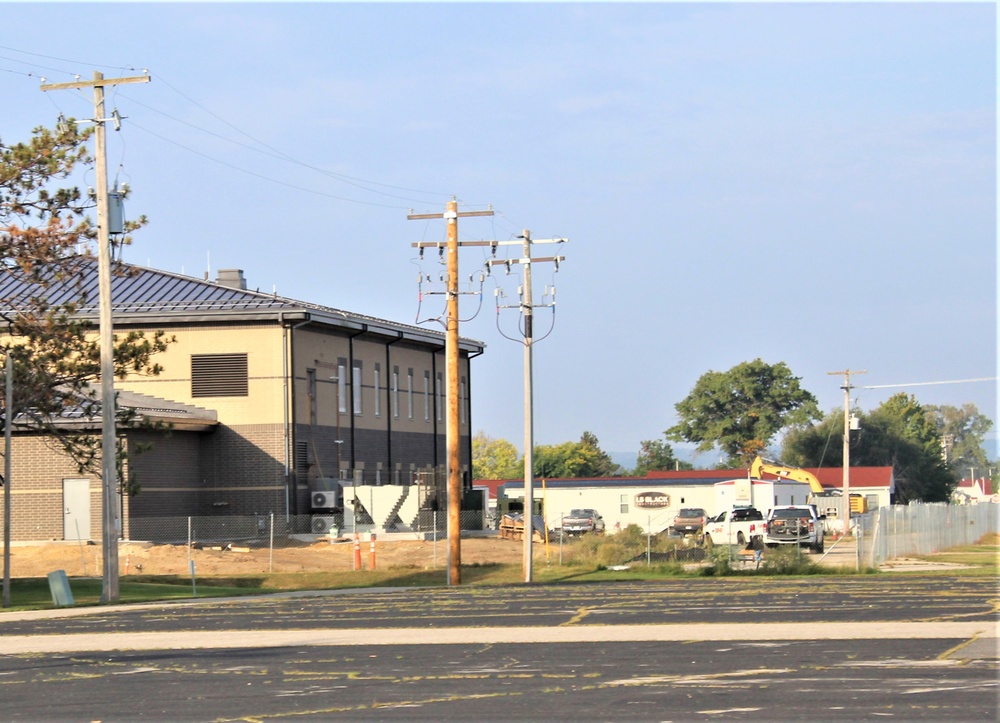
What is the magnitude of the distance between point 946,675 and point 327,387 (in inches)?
1729

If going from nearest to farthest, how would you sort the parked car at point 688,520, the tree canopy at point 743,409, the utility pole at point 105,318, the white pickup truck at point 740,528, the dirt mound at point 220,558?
the utility pole at point 105,318 → the dirt mound at point 220,558 → the white pickup truck at point 740,528 → the parked car at point 688,520 → the tree canopy at point 743,409

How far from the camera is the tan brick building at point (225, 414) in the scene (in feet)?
161

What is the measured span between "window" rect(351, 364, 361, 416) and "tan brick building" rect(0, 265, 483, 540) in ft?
0.54

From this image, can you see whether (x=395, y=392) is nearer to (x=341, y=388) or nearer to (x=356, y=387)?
(x=356, y=387)

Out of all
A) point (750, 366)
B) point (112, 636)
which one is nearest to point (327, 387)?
point (112, 636)

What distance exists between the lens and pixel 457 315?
38062 millimetres

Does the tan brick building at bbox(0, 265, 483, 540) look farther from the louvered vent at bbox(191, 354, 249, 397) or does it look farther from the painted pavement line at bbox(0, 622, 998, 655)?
the painted pavement line at bbox(0, 622, 998, 655)

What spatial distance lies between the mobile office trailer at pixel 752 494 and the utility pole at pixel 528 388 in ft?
94.5

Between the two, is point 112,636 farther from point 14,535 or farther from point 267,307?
point 267,307

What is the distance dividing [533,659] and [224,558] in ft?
97.5

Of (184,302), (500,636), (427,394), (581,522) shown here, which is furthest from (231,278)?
(500,636)

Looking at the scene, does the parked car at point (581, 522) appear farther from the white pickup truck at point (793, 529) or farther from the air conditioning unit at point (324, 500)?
the white pickup truck at point (793, 529)

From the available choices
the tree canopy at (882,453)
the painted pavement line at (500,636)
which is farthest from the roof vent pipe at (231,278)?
the tree canopy at (882,453)

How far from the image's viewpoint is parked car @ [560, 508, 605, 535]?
71625 mm
